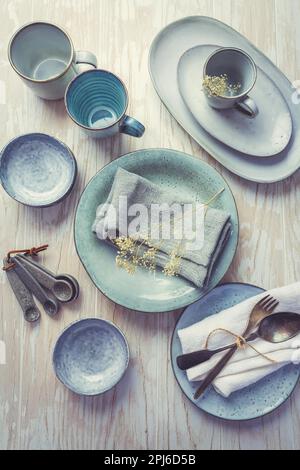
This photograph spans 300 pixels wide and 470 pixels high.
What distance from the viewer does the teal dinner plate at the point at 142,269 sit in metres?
0.88

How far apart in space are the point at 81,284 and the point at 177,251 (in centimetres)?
18

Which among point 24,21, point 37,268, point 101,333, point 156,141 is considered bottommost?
point 101,333

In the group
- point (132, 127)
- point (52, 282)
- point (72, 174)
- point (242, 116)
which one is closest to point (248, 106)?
point (242, 116)

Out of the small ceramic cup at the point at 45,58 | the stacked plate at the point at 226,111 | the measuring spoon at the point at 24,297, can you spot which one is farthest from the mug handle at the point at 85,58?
the measuring spoon at the point at 24,297

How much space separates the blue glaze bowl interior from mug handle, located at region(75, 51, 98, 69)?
3 centimetres

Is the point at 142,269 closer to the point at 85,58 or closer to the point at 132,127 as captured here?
the point at 132,127

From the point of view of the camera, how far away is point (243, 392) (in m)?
0.89

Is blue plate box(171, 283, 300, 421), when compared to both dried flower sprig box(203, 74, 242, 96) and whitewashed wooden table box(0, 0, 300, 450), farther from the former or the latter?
dried flower sprig box(203, 74, 242, 96)

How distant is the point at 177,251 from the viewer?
0.88 m

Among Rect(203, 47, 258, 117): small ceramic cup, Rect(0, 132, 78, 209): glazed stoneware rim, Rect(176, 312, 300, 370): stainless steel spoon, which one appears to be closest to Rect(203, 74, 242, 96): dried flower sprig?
Rect(203, 47, 258, 117): small ceramic cup

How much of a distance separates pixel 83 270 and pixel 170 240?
0.17 meters

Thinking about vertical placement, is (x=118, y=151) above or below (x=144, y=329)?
above
